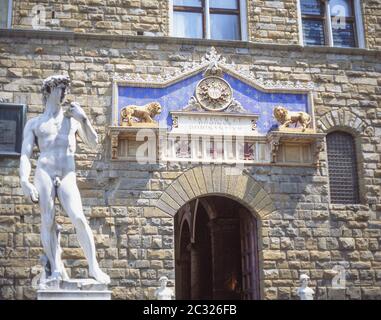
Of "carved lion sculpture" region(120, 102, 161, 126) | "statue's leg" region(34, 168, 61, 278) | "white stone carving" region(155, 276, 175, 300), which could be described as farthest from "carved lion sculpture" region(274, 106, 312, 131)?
"statue's leg" region(34, 168, 61, 278)

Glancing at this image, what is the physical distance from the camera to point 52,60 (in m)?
12.0

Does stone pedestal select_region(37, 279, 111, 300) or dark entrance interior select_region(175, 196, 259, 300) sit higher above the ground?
dark entrance interior select_region(175, 196, 259, 300)

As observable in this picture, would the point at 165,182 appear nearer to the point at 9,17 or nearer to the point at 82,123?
the point at 82,123

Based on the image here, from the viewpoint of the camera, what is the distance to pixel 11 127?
37.8ft

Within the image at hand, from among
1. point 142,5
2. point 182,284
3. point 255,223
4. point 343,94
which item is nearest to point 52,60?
point 142,5

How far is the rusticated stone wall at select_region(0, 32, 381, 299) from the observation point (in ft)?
36.7

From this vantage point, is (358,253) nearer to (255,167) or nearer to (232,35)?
(255,167)

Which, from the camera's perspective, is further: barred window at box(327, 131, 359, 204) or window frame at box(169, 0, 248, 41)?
window frame at box(169, 0, 248, 41)

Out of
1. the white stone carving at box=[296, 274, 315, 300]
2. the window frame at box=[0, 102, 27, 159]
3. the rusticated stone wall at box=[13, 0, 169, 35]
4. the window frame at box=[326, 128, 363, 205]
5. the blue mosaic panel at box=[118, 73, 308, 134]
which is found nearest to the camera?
the white stone carving at box=[296, 274, 315, 300]

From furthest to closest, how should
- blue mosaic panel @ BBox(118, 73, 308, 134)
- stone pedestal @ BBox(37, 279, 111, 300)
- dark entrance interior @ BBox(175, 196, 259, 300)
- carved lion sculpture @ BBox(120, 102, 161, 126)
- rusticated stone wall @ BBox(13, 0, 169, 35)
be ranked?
dark entrance interior @ BBox(175, 196, 259, 300), rusticated stone wall @ BBox(13, 0, 169, 35), blue mosaic panel @ BBox(118, 73, 308, 134), carved lion sculpture @ BBox(120, 102, 161, 126), stone pedestal @ BBox(37, 279, 111, 300)

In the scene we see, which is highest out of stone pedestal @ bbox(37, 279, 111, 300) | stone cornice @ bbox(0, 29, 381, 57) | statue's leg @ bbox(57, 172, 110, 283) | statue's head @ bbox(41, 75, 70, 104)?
stone cornice @ bbox(0, 29, 381, 57)

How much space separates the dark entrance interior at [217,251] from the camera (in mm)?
12531

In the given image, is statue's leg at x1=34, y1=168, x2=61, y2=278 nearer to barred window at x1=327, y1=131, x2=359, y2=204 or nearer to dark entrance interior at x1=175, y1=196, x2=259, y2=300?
dark entrance interior at x1=175, y1=196, x2=259, y2=300

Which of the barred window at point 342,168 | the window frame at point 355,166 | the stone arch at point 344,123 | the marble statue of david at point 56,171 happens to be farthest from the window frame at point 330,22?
Answer: the marble statue of david at point 56,171
